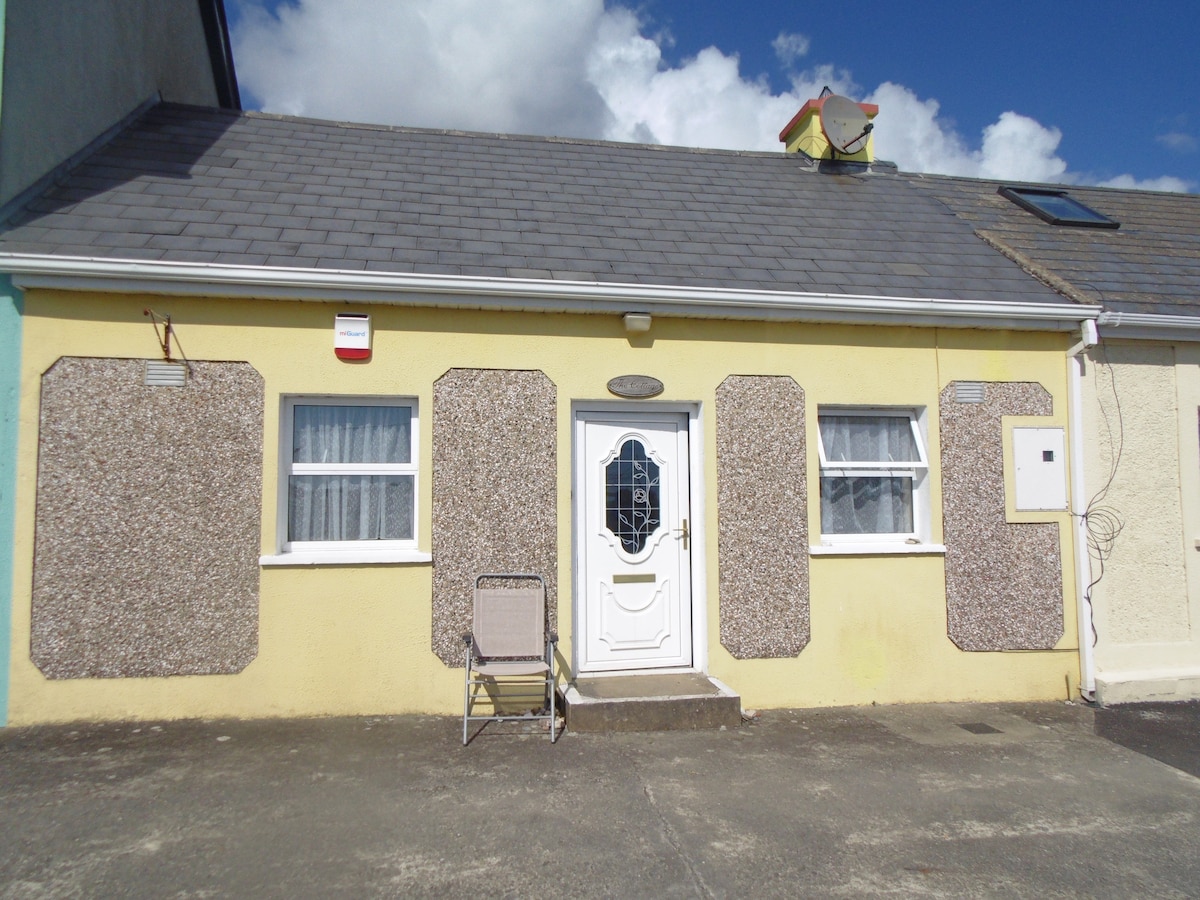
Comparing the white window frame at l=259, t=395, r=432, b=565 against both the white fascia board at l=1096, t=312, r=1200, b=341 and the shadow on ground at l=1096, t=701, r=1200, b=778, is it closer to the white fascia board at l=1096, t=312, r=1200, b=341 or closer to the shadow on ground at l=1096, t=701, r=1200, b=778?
the shadow on ground at l=1096, t=701, r=1200, b=778

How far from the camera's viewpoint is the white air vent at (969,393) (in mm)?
6527

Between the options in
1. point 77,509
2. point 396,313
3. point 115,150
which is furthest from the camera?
point 115,150

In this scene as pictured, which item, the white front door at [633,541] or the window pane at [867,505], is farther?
the window pane at [867,505]

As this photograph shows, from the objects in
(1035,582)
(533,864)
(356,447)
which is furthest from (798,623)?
(356,447)

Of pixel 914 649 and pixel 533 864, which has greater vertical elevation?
pixel 914 649

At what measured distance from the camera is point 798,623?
6.12 meters

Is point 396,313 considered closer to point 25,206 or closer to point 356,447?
point 356,447

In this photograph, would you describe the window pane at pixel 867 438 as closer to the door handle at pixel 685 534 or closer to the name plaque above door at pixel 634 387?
the door handle at pixel 685 534

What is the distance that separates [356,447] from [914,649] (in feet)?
15.0

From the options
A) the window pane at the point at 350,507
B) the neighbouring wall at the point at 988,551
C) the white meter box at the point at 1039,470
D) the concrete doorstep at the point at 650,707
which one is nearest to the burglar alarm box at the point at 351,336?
the window pane at the point at 350,507

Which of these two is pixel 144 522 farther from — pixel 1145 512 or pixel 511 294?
pixel 1145 512

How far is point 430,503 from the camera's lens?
228 inches

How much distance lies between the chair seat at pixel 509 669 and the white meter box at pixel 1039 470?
4.10 meters

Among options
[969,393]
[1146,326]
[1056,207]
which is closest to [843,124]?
[1056,207]
